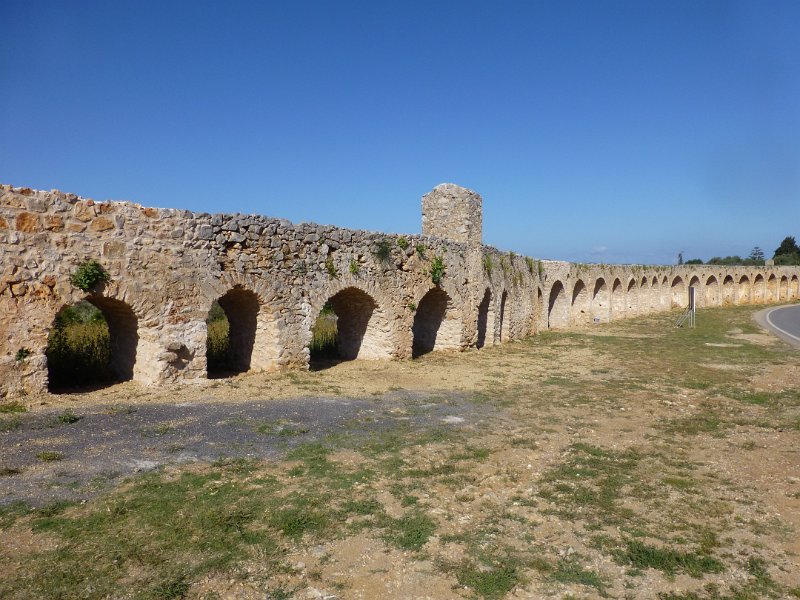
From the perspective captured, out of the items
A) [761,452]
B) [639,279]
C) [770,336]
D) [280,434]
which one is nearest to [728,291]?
[639,279]

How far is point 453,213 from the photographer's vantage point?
15.4 meters

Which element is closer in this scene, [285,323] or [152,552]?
[152,552]

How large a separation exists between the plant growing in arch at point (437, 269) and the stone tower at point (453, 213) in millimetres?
1209

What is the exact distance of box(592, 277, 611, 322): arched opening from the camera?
2761 centimetres

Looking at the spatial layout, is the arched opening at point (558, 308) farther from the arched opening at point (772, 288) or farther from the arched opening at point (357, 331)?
the arched opening at point (772, 288)

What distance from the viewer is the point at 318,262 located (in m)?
11.3

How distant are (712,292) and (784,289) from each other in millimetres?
11262

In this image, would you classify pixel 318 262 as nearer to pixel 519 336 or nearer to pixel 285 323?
pixel 285 323

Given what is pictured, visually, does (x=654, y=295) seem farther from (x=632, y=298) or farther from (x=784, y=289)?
(x=784, y=289)

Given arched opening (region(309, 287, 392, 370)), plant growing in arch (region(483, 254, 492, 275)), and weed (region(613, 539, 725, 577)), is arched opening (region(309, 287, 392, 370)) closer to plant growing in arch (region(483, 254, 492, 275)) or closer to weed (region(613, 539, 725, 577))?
plant growing in arch (region(483, 254, 492, 275))

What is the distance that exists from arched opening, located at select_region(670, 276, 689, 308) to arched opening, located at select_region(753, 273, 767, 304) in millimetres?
11823

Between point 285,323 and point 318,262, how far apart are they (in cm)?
141

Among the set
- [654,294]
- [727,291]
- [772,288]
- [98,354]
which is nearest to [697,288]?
[727,291]

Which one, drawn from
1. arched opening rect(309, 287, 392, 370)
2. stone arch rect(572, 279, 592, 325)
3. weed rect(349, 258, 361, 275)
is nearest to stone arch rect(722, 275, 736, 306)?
stone arch rect(572, 279, 592, 325)
